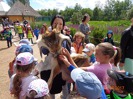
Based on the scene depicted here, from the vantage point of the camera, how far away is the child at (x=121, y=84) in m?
2.13

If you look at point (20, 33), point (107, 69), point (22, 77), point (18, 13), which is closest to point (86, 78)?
point (107, 69)

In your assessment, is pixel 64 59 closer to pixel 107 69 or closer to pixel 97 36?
pixel 107 69

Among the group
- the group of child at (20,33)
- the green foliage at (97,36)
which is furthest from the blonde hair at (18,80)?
the group of child at (20,33)

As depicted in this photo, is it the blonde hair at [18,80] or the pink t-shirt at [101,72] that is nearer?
the blonde hair at [18,80]

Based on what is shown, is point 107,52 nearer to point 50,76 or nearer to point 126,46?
point 50,76

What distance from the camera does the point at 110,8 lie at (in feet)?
274

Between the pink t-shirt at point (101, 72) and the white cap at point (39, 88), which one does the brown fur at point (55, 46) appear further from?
the white cap at point (39, 88)

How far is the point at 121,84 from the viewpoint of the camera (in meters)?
2.13

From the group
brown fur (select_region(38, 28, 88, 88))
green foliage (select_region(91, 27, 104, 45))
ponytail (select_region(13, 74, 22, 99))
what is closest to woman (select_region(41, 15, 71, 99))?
brown fur (select_region(38, 28, 88, 88))

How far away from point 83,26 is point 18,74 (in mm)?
5521

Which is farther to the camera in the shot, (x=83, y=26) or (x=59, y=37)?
(x=83, y=26)

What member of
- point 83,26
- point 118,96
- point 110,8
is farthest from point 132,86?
point 110,8

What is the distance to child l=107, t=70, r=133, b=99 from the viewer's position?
6.98 feet

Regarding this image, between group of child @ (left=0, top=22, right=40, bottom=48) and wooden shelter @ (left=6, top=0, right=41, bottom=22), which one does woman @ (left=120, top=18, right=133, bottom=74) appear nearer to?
group of child @ (left=0, top=22, right=40, bottom=48)
